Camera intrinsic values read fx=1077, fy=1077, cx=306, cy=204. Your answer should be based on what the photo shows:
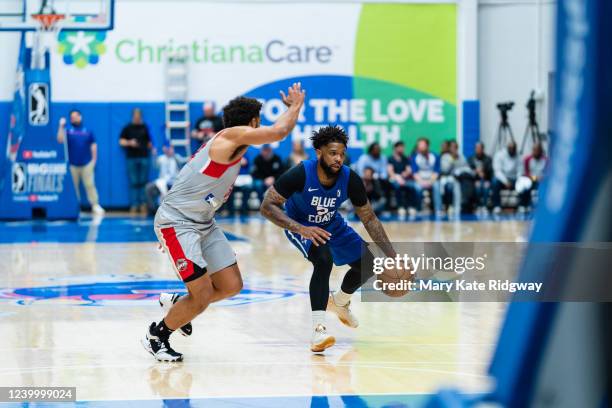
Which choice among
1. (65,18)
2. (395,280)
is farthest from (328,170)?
(65,18)

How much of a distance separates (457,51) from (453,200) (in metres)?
3.99

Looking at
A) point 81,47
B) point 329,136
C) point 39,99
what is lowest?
point 329,136

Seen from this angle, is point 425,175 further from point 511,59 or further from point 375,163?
point 511,59

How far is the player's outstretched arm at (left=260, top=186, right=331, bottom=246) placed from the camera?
7.11 meters

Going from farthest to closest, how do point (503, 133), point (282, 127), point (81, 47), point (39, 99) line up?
point (503, 133) → point (81, 47) → point (39, 99) → point (282, 127)

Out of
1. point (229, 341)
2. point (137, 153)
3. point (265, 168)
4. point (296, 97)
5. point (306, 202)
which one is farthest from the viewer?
point (137, 153)

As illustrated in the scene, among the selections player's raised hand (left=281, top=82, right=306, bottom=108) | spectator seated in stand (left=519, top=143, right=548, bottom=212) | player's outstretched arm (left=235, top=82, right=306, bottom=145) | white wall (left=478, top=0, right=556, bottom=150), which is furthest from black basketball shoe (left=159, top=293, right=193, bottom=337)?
white wall (left=478, top=0, right=556, bottom=150)

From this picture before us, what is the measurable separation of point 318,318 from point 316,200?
0.84 metres

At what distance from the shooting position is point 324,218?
7578 mm

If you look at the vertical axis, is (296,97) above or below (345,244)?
above

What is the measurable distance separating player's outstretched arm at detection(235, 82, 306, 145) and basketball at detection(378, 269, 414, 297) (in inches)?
67.4

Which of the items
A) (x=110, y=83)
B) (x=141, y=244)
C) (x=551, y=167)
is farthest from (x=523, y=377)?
(x=110, y=83)

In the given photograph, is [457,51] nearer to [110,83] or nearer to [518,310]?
[110,83]

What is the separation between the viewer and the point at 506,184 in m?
22.4
